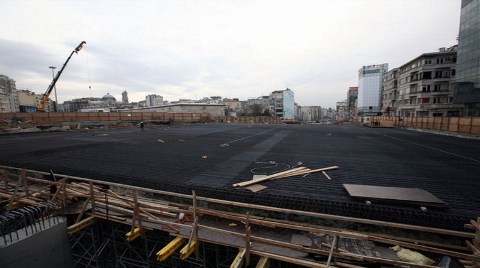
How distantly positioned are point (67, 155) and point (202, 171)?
10.4m

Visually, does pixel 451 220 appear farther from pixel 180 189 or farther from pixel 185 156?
pixel 185 156

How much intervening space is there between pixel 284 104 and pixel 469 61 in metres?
82.5

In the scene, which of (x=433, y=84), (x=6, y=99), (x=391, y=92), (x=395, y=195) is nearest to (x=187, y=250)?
(x=395, y=195)

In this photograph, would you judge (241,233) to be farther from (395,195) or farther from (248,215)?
(395,195)

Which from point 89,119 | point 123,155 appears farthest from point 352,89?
point 123,155

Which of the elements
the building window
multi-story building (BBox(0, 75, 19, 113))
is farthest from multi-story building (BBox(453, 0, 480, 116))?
multi-story building (BBox(0, 75, 19, 113))

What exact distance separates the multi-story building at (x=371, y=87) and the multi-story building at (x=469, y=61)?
238ft

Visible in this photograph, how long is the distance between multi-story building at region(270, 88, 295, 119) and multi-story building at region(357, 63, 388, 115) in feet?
119

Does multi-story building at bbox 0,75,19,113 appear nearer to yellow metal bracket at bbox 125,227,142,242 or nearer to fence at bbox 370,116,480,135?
yellow metal bracket at bbox 125,227,142,242

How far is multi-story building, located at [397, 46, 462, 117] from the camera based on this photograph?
5056cm

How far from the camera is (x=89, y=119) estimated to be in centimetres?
4450

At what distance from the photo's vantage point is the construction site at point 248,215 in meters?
5.27

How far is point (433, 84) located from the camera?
2061 inches

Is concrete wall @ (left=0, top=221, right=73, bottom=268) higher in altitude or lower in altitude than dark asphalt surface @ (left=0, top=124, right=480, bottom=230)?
lower
